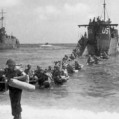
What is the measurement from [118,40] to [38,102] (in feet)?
176

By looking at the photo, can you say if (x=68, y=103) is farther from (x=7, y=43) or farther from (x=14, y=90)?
(x=7, y=43)

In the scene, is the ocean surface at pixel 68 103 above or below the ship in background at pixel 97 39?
below

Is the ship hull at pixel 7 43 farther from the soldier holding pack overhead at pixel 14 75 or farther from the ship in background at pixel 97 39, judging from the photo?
the soldier holding pack overhead at pixel 14 75

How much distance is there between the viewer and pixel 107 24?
57.8m

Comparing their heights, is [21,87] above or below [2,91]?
above

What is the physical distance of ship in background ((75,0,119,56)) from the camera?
56094 millimetres

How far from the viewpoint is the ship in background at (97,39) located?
2208 inches

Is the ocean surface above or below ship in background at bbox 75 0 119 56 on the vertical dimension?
below

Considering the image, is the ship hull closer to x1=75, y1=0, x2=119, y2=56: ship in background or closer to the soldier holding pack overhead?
x1=75, y1=0, x2=119, y2=56: ship in background

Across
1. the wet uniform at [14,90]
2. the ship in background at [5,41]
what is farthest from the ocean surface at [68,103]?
the ship in background at [5,41]

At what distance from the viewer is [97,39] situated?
56.7 metres

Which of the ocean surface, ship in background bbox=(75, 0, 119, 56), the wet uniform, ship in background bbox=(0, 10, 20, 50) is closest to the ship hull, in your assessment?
ship in background bbox=(0, 10, 20, 50)

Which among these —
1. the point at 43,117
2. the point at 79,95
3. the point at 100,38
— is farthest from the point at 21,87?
the point at 100,38

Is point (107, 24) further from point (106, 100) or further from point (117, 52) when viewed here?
point (106, 100)
